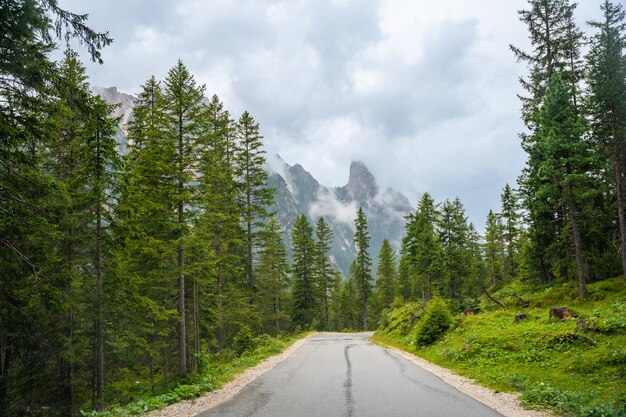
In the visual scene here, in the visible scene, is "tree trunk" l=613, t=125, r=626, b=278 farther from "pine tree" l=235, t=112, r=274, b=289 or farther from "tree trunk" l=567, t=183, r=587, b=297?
"pine tree" l=235, t=112, r=274, b=289

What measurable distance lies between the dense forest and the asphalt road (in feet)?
16.6

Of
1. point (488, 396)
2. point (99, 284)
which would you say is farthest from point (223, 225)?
point (488, 396)

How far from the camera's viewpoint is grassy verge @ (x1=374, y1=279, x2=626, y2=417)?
9070 millimetres

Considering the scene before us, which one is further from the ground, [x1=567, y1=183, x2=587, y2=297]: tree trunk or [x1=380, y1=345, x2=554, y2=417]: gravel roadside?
[x1=567, y1=183, x2=587, y2=297]: tree trunk

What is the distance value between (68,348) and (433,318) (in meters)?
18.9

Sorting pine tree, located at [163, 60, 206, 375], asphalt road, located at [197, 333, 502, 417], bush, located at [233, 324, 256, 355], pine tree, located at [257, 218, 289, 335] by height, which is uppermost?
pine tree, located at [163, 60, 206, 375]

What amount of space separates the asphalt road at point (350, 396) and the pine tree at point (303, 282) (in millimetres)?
38146

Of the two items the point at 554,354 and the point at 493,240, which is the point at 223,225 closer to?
the point at 554,354

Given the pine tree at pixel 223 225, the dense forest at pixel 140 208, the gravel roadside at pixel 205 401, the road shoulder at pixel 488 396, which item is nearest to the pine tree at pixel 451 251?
the dense forest at pixel 140 208

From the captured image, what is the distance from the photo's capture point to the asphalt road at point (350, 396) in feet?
27.5

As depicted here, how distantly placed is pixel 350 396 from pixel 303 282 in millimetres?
44036

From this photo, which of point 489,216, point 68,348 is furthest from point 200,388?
point 489,216

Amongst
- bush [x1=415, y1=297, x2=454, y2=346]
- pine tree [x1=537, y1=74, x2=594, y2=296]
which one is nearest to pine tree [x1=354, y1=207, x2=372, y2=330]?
bush [x1=415, y1=297, x2=454, y2=346]

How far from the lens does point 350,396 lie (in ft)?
32.5
